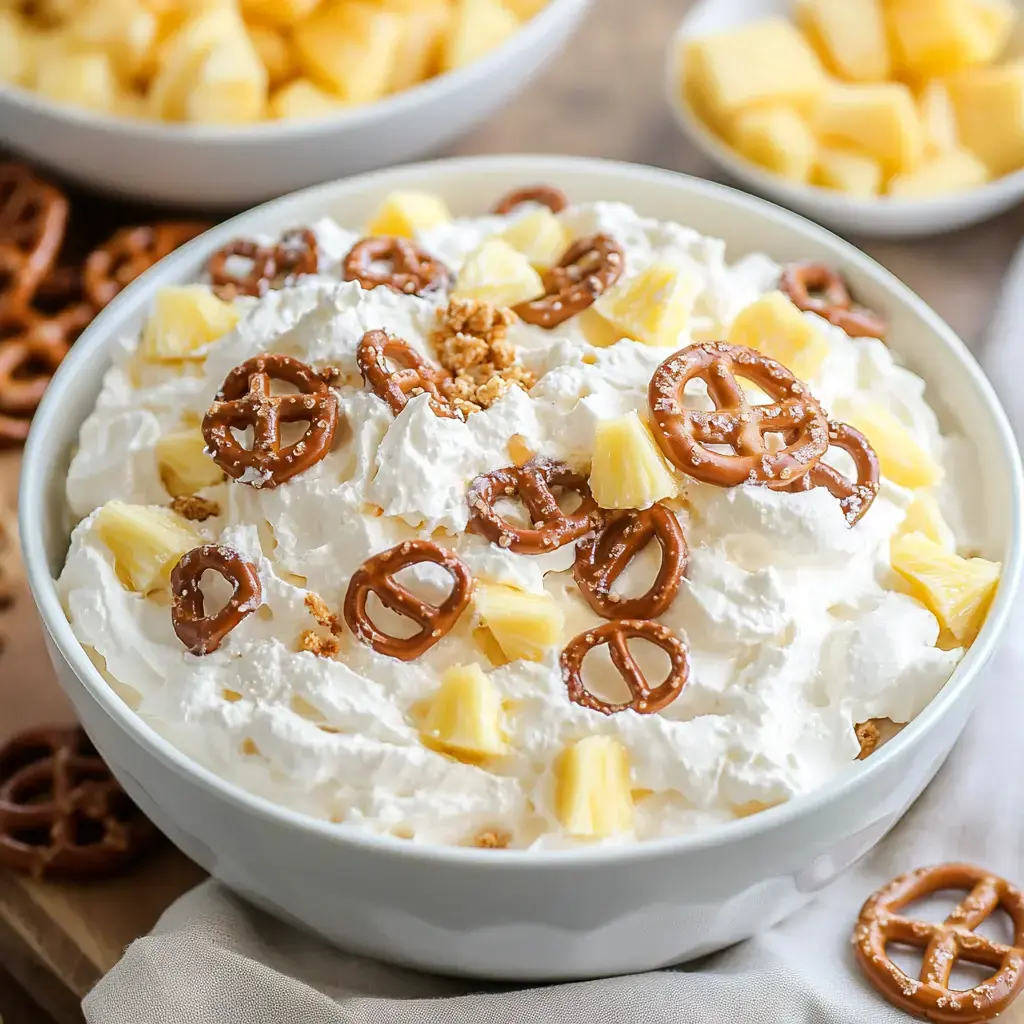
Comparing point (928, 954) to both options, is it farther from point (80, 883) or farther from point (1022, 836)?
point (80, 883)

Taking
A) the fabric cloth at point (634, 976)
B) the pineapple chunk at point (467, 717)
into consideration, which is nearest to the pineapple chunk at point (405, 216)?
the pineapple chunk at point (467, 717)

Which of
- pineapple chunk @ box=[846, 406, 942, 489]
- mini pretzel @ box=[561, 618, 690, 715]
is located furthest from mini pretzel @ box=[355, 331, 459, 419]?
pineapple chunk @ box=[846, 406, 942, 489]

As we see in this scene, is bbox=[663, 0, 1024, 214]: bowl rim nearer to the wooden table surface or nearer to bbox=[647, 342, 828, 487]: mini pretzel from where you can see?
the wooden table surface

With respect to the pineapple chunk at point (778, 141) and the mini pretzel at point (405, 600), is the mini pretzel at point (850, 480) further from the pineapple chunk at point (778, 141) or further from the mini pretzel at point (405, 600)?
the pineapple chunk at point (778, 141)

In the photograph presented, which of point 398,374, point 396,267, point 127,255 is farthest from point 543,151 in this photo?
point 398,374

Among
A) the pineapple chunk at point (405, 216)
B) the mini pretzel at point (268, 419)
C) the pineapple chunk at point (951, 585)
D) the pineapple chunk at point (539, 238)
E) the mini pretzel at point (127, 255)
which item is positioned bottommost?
the mini pretzel at point (127, 255)

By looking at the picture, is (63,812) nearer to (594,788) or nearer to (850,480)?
(594,788)
